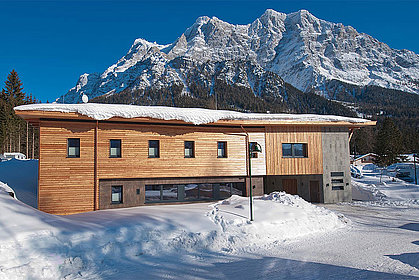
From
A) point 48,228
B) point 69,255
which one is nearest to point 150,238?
point 69,255

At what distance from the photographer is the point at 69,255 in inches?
324

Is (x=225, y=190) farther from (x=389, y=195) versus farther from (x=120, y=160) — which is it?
(x=389, y=195)

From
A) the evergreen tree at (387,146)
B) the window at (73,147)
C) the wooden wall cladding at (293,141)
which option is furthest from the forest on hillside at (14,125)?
the evergreen tree at (387,146)

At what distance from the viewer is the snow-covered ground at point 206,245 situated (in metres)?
7.57

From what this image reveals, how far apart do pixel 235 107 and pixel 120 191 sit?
116 metres

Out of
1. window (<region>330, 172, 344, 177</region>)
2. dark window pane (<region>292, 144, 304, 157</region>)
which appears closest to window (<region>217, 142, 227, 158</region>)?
dark window pane (<region>292, 144, 304, 157</region>)

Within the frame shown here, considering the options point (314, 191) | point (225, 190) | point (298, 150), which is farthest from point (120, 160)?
point (314, 191)

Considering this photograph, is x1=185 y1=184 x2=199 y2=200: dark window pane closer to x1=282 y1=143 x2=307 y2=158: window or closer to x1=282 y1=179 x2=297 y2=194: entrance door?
x1=282 y1=143 x2=307 y2=158: window

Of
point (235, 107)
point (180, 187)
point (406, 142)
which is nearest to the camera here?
point (180, 187)

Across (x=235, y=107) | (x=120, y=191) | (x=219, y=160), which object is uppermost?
(x=235, y=107)

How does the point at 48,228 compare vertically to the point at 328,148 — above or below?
below

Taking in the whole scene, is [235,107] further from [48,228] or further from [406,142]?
[48,228]

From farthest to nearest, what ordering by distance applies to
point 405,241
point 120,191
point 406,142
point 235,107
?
point 235,107 < point 406,142 < point 120,191 < point 405,241

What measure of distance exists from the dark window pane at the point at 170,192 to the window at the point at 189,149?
1915mm
